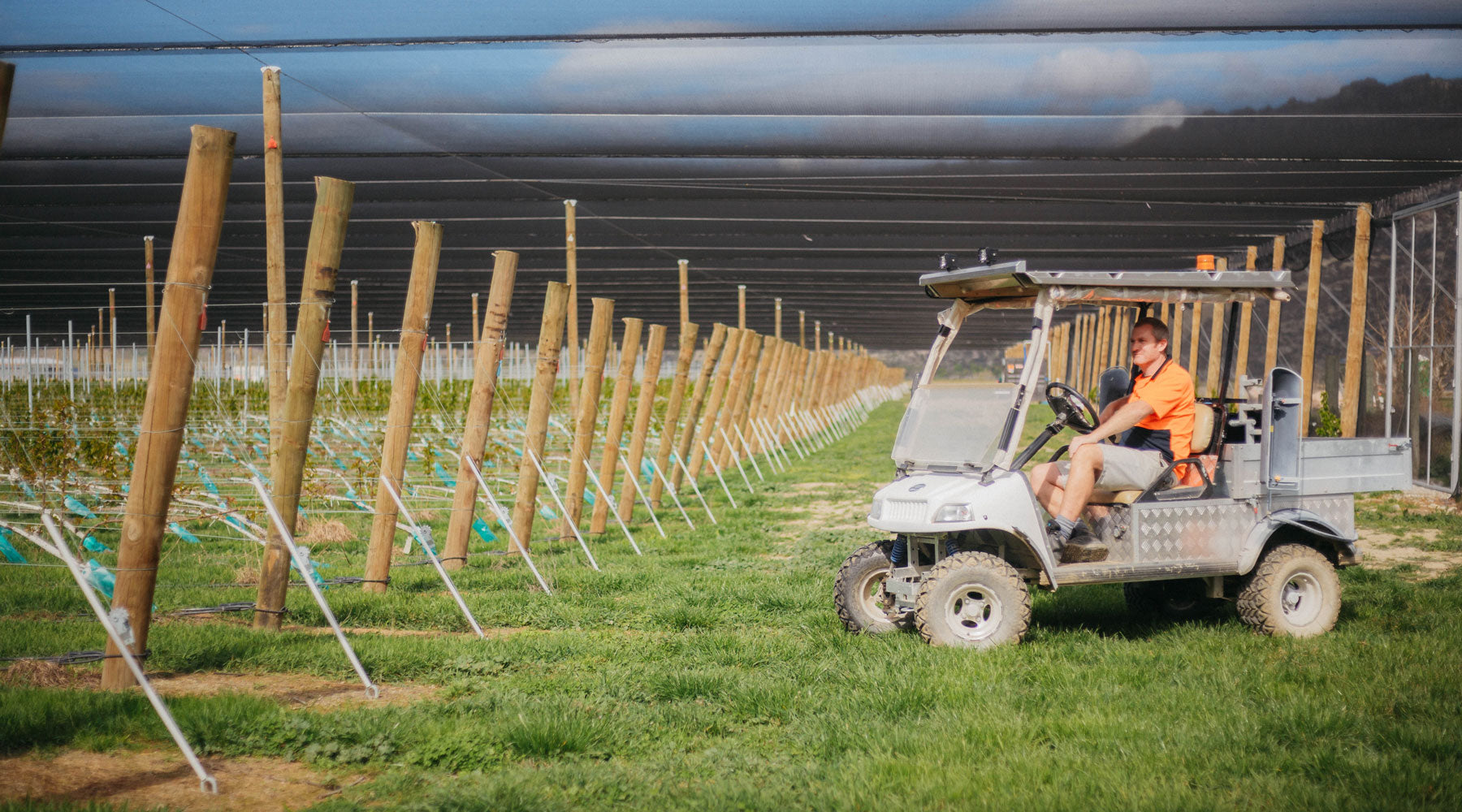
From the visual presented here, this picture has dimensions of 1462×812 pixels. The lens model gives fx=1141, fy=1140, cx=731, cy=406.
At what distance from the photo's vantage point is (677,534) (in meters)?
10.4

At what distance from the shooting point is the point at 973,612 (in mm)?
5574

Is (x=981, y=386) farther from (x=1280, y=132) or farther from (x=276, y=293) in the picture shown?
(x=1280, y=132)

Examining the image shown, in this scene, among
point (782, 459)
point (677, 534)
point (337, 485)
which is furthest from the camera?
point (782, 459)

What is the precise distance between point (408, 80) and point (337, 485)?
415cm

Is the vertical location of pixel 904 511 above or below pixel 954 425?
below

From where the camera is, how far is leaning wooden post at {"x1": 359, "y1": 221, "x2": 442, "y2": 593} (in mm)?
6691

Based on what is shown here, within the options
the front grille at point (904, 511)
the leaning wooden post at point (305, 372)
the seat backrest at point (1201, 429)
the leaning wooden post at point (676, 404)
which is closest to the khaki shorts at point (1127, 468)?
the seat backrest at point (1201, 429)

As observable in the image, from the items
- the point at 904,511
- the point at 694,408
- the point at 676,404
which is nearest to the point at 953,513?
the point at 904,511

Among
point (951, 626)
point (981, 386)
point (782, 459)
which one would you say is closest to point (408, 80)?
point (981, 386)

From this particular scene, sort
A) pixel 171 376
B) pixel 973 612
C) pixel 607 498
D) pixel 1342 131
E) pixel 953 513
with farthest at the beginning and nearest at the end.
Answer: pixel 1342 131, pixel 607 498, pixel 973 612, pixel 953 513, pixel 171 376

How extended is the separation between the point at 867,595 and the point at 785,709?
1589 millimetres

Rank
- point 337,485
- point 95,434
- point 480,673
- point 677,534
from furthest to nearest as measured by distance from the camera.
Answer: point 95,434 → point 337,485 → point 677,534 → point 480,673

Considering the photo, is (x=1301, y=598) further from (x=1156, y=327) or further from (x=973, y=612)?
(x=973, y=612)

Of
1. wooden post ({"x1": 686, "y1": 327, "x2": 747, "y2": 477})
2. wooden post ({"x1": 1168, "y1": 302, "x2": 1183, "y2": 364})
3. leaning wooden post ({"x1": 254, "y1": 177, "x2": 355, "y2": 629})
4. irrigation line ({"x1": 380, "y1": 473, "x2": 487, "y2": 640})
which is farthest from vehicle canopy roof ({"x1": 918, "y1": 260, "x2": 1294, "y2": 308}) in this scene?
wooden post ({"x1": 1168, "y1": 302, "x2": 1183, "y2": 364})
